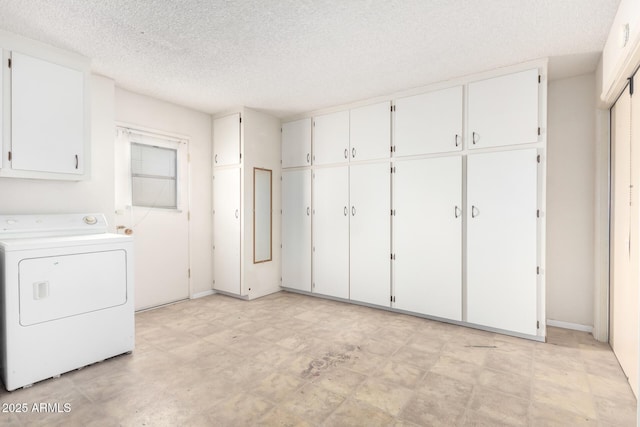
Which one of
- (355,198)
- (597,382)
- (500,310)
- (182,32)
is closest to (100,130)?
(182,32)

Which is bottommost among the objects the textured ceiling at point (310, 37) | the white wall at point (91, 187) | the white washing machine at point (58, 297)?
the white washing machine at point (58, 297)

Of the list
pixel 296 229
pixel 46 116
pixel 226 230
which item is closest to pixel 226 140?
pixel 226 230

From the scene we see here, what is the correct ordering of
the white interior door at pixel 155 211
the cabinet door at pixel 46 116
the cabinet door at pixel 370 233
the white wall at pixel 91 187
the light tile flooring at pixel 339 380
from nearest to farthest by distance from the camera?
1. the light tile flooring at pixel 339 380
2. the cabinet door at pixel 46 116
3. the white wall at pixel 91 187
4. the white interior door at pixel 155 211
5. the cabinet door at pixel 370 233

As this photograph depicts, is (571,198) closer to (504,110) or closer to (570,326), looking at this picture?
(504,110)

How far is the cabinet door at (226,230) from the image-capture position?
4.49 meters

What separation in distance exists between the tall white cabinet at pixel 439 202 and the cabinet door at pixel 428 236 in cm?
1

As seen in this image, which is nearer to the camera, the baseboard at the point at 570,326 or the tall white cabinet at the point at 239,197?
the baseboard at the point at 570,326

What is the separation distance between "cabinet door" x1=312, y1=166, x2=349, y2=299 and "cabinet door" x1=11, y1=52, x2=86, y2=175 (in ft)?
8.91

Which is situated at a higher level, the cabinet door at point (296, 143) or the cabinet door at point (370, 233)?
the cabinet door at point (296, 143)

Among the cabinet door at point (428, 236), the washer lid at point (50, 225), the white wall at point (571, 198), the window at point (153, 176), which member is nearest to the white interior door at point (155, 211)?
the window at point (153, 176)

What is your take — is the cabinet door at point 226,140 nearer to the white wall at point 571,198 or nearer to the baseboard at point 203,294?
the baseboard at point 203,294

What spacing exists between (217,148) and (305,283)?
92.2 inches

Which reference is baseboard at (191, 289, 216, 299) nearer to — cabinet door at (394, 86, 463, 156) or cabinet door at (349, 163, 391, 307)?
cabinet door at (349, 163, 391, 307)

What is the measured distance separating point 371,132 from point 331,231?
1411mm
